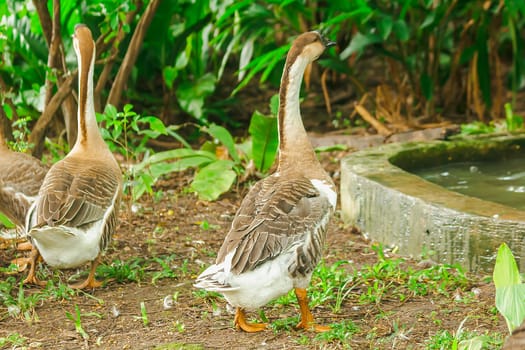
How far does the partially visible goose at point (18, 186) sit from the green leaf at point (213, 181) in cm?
161

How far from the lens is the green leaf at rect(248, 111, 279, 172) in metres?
7.10

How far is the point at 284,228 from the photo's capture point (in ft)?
13.8

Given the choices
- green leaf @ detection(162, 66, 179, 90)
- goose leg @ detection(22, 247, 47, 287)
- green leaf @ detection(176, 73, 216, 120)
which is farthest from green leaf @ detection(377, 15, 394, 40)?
goose leg @ detection(22, 247, 47, 287)

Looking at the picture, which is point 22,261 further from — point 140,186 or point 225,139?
point 225,139

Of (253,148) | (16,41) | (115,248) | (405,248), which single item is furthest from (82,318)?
(16,41)

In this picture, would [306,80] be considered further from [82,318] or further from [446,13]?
[82,318]

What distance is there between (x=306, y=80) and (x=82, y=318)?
225 inches

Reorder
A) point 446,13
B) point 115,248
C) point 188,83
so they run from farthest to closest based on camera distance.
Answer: point 188,83 < point 446,13 < point 115,248

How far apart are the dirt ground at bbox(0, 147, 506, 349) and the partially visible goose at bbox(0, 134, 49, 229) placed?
39cm

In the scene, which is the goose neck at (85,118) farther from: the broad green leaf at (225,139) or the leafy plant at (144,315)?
the broad green leaf at (225,139)

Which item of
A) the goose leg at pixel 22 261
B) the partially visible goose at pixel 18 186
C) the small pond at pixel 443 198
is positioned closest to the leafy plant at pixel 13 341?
the goose leg at pixel 22 261

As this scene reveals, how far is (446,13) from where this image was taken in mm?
8883

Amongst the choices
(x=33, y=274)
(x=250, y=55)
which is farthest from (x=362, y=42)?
(x=33, y=274)

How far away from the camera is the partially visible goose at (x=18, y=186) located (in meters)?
5.49
